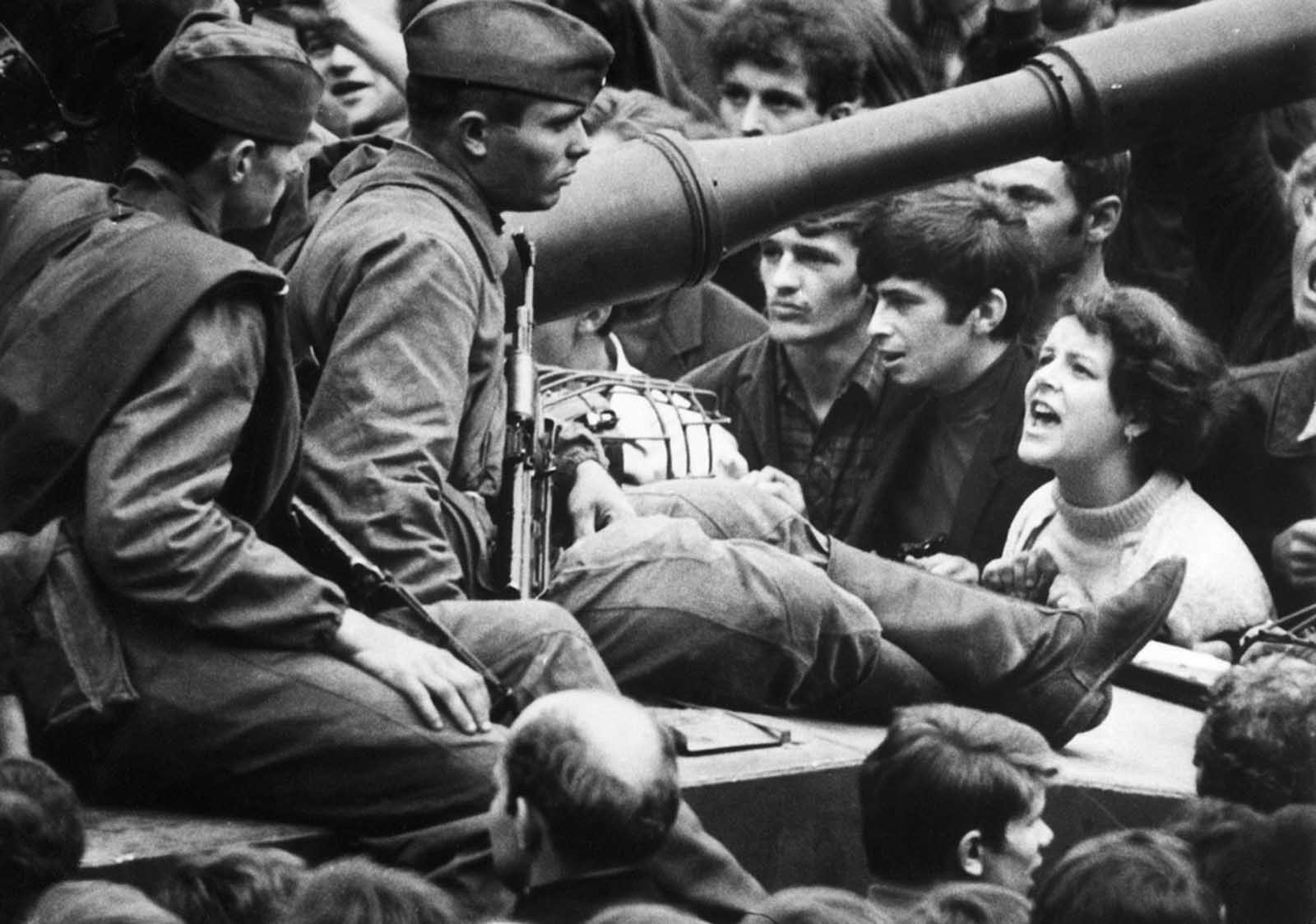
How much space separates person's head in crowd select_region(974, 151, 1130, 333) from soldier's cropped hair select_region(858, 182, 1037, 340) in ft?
1.16

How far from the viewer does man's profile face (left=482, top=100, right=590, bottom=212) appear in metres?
5.79

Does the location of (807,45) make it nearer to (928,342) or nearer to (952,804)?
(928,342)

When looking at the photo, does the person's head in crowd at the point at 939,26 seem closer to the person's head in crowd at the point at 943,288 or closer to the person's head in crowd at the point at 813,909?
the person's head in crowd at the point at 943,288

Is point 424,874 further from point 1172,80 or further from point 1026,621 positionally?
point 1172,80

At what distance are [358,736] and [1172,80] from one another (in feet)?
9.18

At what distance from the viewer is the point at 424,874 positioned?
5.07m

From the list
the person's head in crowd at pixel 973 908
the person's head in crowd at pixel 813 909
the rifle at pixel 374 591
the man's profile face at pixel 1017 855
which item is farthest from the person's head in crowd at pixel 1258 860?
the rifle at pixel 374 591

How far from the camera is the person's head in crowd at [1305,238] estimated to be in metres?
7.35

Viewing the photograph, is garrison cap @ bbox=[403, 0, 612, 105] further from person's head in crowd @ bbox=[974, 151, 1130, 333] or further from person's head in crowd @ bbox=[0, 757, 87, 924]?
person's head in crowd @ bbox=[974, 151, 1130, 333]

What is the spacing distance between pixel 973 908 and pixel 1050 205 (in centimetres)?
339

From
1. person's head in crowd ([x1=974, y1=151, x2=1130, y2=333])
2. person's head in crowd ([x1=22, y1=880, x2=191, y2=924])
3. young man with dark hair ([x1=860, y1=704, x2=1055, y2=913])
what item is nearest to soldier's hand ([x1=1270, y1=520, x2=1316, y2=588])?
person's head in crowd ([x1=974, y1=151, x2=1130, y2=333])

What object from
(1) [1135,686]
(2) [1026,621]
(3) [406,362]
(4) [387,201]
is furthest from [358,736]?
(1) [1135,686]

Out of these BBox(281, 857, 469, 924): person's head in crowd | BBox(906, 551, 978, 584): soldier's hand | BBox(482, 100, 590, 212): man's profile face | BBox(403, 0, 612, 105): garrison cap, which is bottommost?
BBox(906, 551, 978, 584): soldier's hand

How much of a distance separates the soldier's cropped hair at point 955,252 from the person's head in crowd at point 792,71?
2.11ft
